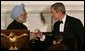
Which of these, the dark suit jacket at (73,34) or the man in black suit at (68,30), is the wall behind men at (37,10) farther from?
the dark suit jacket at (73,34)

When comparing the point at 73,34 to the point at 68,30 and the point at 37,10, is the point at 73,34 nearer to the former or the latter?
the point at 68,30

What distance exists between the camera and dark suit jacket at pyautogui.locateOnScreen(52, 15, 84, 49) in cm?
420

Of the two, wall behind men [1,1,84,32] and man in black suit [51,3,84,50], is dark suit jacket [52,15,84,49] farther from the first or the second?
wall behind men [1,1,84,32]

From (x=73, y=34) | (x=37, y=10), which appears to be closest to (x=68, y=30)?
(x=73, y=34)

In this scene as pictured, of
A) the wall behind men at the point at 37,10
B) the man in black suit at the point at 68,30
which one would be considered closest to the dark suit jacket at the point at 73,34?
the man in black suit at the point at 68,30

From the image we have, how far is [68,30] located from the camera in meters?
4.55

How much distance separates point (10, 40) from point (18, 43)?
0.09 m

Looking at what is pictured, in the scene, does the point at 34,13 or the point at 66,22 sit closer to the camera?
the point at 66,22

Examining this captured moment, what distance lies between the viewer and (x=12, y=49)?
3.83 metres

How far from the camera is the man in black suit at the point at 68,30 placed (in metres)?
4.21

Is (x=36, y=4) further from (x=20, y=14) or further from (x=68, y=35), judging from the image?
(x=68, y=35)

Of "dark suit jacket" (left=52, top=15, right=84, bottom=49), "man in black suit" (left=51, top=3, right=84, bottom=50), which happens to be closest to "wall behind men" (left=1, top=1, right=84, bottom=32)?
"man in black suit" (left=51, top=3, right=84, bottom=50)

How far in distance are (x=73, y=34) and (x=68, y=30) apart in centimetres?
12

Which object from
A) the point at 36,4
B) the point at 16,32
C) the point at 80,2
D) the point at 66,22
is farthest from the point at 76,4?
the point at 16,32
